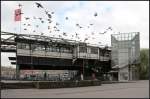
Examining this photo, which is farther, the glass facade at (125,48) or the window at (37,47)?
the glass facade at (125,48)

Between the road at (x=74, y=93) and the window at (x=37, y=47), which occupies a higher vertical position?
the window at (x=37, y=47)

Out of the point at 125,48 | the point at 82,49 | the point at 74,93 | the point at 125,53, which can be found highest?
the point at 125,48

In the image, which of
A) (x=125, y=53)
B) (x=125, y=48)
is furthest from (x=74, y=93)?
(x=125, y=48)

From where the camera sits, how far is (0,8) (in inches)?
831

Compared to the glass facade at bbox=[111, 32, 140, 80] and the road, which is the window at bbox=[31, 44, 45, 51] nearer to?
the glass facade at bbox=[111, 32, 140, 80]

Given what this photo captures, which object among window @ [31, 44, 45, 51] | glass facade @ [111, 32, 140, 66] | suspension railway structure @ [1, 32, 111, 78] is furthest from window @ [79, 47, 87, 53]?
glass facade @ [111, 32, 140, 66]

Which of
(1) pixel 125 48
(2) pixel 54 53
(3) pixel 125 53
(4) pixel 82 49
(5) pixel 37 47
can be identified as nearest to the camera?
(5) pixel 37 47

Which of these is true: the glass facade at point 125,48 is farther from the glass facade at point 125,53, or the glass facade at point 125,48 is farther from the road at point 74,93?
the road at point 74,93

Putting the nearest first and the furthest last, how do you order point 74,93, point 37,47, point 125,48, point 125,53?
1. point 74,93
2. point 37,47
3. point 125,53
4. point 125,48

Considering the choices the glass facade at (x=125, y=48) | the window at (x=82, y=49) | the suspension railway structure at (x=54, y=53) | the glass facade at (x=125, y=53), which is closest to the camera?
the suspension railway structure at (x=54, y=53)

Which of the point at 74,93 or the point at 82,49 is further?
the point at 82,49

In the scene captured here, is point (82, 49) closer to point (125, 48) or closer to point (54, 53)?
point (54, 53)

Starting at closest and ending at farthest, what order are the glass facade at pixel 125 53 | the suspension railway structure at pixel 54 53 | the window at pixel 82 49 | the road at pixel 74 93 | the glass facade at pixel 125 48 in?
the road at pixel 74 93, the suspension railway structure at pixel 54 53, the window at pixel 82 49, the glass facade at pixel 125 53, the glass facade at pixel 125 48

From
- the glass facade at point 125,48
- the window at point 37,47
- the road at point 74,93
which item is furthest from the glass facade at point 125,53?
the road at point 74,93
